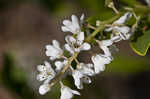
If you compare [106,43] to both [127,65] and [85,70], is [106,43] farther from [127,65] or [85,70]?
[127,65]

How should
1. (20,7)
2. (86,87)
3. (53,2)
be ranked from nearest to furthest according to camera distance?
(86,87), (53,2), (20,7)

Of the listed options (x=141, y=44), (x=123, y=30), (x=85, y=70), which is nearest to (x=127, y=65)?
(x=141, y=44)

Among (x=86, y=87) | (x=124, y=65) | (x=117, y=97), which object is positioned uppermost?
(x=124, y=65)

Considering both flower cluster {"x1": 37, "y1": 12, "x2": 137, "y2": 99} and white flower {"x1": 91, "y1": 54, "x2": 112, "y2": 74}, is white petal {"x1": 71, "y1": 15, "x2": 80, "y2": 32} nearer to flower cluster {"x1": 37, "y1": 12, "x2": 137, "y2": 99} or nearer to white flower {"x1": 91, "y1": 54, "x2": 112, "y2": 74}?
flower cluster {"x1": 37, "y1": 12, "x2": 137, "y2": 99}

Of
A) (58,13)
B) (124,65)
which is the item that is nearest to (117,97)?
(124,65)

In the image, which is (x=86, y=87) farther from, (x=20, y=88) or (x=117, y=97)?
(x=117, y=97)

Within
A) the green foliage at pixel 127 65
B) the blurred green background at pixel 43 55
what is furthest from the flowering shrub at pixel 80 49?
the green foliage at pixel 127 65

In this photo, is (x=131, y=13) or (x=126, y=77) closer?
(x=131, y=13)
